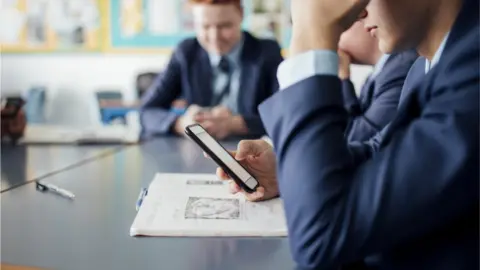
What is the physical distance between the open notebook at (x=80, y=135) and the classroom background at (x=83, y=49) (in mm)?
1928

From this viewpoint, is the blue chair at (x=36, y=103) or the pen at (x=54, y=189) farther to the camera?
the blue chair at (x=36, y=103)

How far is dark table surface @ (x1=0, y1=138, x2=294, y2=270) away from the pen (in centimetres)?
1

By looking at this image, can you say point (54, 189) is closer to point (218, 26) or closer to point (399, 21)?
point (399, 21)

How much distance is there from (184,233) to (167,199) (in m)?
0.16

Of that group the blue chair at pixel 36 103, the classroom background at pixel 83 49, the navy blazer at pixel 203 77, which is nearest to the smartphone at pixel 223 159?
the navy blazer at pixel 203 77

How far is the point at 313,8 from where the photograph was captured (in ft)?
1.96

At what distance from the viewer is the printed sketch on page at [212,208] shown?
81 cm

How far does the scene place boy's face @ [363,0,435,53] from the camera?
581 millimetres

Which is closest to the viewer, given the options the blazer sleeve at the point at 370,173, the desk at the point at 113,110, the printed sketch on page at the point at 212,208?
the blazer sleeve at the point at 370,173

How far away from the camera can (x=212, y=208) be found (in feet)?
2.76

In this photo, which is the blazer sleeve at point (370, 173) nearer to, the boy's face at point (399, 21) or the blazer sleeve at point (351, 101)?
the boy's face at point (399, 21)

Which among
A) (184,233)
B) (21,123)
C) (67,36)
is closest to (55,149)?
(21,123)

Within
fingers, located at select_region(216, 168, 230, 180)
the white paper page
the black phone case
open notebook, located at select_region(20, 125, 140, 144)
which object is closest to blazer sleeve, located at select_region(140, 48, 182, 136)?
open notebook, located at select_region(20, 125, 140, 144)

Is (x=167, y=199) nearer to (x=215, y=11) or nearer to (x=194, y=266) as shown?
(x=194, y=266)
